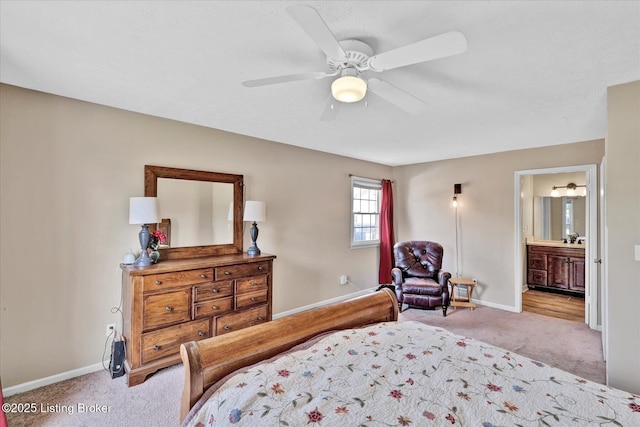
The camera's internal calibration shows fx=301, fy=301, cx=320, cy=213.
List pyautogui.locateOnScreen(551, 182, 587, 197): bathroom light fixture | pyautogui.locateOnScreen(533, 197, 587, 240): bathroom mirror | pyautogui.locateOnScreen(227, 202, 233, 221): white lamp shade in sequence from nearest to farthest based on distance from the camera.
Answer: pyautogui.locateOnScreen(227, 202, 233, 221): white lamp shade
pyautogui.locateOnScreen(551, 182, 587, 197): bathroom light fixture
pyautogui.locateOnScreen(533, 197, 587, 240): bathroom mirror

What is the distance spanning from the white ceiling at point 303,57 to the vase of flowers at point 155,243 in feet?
3.83

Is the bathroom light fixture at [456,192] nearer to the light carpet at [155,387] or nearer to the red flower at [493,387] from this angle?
the light carpet at [155,387]

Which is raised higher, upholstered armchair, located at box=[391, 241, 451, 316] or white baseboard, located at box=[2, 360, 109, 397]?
upholstered armchair, located at box=[391, 241, 451, 316]

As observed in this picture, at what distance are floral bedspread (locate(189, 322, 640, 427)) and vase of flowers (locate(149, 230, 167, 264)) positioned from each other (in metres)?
1.88

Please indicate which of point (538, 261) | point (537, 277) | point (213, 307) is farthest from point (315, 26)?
point (537, 277)

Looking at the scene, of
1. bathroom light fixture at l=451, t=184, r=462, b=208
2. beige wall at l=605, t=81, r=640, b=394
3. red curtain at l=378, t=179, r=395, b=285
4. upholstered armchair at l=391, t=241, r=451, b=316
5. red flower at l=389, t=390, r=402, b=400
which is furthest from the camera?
red curtain at l=378, t=179, r=395, b=285

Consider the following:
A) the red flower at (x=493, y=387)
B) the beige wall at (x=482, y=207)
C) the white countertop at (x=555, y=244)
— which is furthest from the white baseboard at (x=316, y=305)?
the white countertop at (x=555, y=244)

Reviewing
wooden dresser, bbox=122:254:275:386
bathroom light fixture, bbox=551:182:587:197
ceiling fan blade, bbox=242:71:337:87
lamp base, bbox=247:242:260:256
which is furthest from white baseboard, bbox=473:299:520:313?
ceiling fan blade, bbox=242:71:337:87

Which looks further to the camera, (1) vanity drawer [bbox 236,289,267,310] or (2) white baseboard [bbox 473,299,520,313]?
→ (2) white baseboard [bbox 473,299,520,313]

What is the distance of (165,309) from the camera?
255 cm

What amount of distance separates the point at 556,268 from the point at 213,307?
5.77 m

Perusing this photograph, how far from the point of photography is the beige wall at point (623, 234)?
213 cm

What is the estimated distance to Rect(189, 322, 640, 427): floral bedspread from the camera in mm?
1111

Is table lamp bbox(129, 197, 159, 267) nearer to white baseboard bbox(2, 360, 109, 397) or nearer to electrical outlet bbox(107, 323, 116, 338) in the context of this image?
electrical outlet bbox(107, 323, 116, 338)
